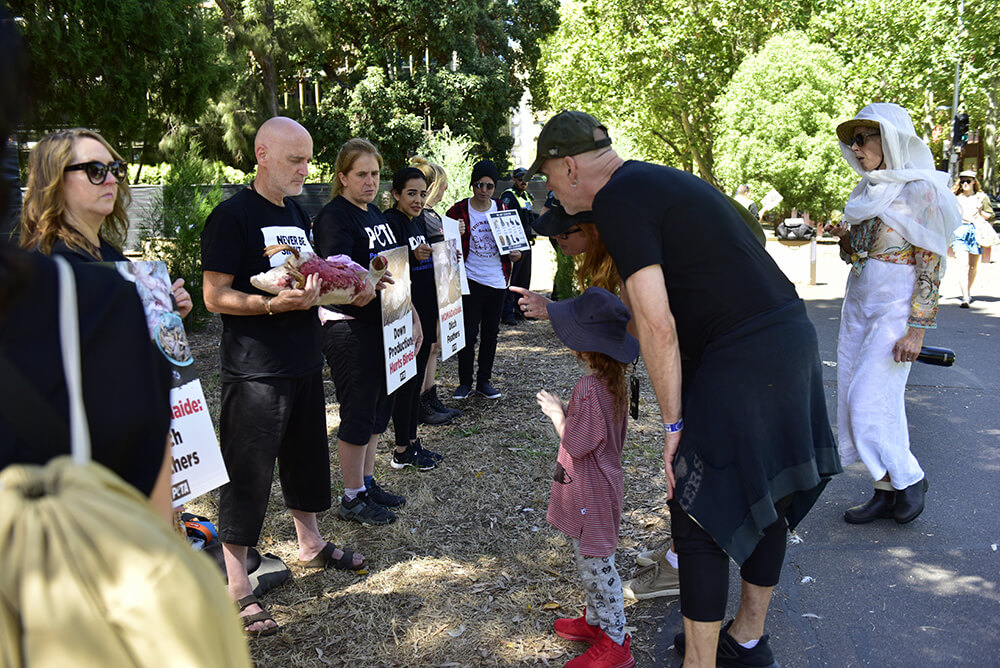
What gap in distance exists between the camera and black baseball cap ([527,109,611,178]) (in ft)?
8.89

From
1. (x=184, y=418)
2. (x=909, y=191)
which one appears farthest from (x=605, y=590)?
(x=909, y=191)

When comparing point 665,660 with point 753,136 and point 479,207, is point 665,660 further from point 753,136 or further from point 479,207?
point 753,136

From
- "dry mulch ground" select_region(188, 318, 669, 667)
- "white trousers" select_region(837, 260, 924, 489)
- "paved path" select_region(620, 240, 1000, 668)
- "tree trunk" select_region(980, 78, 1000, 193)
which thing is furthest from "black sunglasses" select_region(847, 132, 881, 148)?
"tree trunk" select_region(980, 78, 1000, 193)

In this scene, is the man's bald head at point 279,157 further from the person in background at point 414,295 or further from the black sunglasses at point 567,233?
the person in background at point 414,295

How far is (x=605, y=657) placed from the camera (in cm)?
309

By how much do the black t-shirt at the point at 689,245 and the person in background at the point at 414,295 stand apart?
2.67 meters

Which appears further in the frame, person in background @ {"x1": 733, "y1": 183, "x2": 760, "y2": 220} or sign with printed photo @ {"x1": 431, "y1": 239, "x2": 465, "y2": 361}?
person in background @ {"x1": 733, "y1": 183, "x2": 760, "y2": 220}

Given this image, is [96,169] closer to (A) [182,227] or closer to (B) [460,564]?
(B) [460,564]

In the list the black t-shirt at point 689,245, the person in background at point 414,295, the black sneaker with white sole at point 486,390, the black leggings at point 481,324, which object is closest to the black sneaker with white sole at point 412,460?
A: the person in background at point 414,295

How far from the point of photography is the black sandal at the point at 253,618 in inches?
133

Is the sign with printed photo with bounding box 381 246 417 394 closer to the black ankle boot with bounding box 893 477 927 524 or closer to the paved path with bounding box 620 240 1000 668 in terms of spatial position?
the paved path with bounding box 620 240 1000 668

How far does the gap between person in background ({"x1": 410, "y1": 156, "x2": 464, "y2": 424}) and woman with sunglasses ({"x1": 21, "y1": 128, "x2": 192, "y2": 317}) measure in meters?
3.27

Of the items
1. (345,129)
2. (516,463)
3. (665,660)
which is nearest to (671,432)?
(665,660)

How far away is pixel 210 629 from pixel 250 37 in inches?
1394
